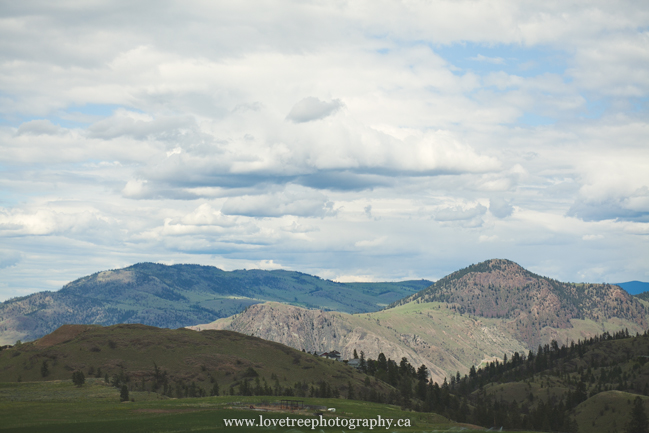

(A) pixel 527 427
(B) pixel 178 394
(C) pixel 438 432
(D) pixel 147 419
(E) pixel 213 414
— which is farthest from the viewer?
(A) pixel 527 427

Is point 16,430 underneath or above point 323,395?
above

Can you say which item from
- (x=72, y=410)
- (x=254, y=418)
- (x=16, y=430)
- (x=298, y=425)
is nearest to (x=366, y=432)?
(x=298, y=425)

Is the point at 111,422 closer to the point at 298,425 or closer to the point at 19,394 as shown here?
the point at 298,425

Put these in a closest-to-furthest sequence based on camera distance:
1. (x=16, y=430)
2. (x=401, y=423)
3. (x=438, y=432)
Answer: (x=16, y=430)
(x=438, y=432)
(x=401, y=423)

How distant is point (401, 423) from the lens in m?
104

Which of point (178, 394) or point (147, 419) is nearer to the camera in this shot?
point (147, 419)

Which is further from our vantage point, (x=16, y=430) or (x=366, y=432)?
(x=366, y=432)

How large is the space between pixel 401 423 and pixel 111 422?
5089 cm

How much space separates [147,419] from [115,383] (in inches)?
3429

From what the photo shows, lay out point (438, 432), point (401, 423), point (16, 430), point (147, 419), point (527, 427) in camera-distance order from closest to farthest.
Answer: point (16, 430) < point (438, 432) < point (147, 419) < point (401, 423) < point (527, 427)

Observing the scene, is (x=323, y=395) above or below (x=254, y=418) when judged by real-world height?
below

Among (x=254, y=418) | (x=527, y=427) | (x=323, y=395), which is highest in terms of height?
(x=254, y=418)

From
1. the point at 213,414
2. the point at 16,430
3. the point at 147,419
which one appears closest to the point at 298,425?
the point at 213,414

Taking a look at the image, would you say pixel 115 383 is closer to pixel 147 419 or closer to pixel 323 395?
pixel 323 395
